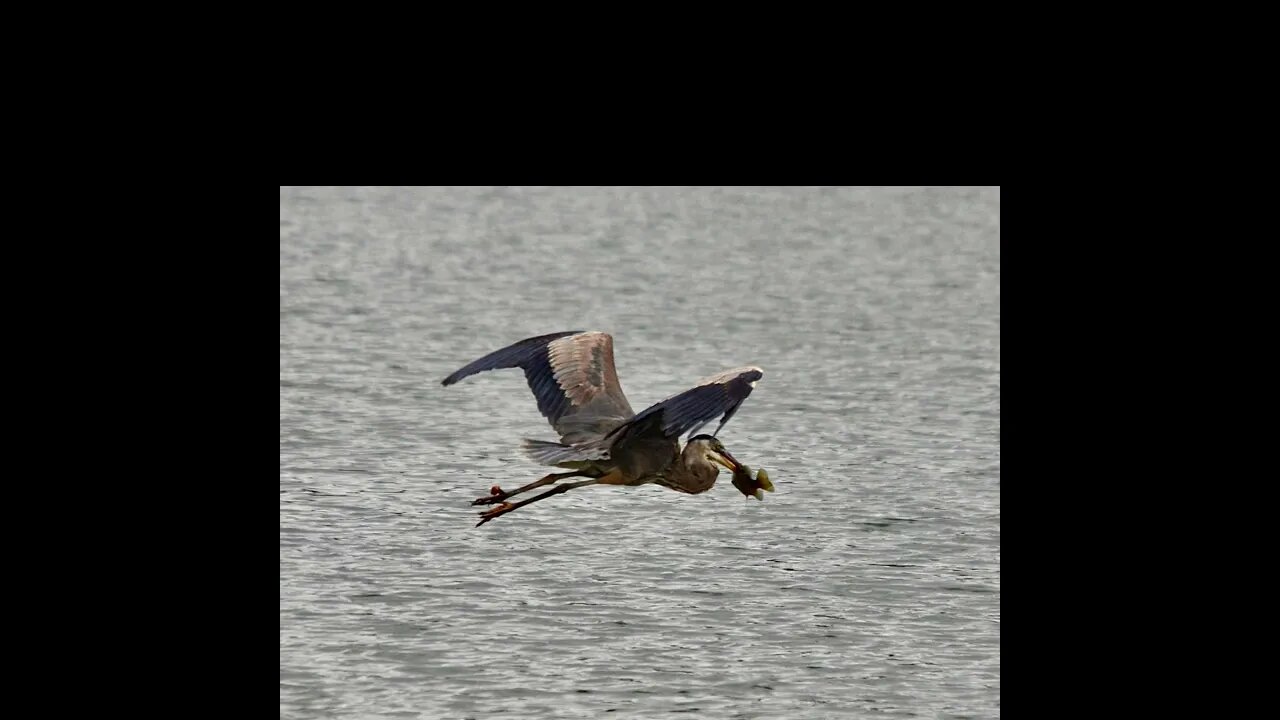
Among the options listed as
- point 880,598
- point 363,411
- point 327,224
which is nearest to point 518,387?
point 363,411

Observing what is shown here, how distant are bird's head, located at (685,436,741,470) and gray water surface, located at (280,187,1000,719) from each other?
0.88m

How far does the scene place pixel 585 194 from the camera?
34938mm

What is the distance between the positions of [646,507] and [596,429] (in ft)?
8.57

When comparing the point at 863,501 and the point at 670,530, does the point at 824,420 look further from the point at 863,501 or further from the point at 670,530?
the point at 670,530

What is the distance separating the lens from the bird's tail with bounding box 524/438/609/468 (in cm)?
1101

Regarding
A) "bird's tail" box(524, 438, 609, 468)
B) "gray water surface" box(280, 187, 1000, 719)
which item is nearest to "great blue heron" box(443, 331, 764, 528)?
"bird's tail" box(524, 438, 609, 468)

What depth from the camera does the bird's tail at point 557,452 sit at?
11.0m

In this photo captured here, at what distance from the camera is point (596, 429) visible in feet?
37.2

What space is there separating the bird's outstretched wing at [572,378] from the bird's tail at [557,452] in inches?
9.1

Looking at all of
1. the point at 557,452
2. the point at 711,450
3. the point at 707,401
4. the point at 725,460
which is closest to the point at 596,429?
the point at 557,452

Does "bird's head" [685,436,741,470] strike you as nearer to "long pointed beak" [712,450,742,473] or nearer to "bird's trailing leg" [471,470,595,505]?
"long pointed beak" [712,450,742,473]

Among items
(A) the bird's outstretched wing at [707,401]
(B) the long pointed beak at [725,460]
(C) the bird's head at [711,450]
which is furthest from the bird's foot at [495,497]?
(A) the bird's outstretched wing at [707,401]

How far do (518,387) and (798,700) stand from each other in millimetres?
7917

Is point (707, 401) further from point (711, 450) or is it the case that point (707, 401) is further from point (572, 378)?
point (572, 378)
